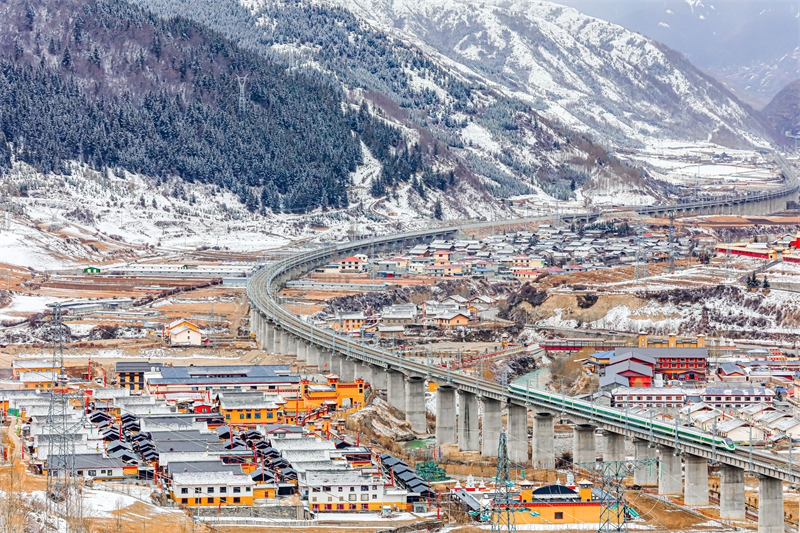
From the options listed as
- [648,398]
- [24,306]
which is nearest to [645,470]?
[648,398]

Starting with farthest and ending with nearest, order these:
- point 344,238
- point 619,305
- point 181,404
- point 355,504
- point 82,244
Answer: point 344,238 → point 82,244 → point 619,305 → point 181,404 → point 355,504

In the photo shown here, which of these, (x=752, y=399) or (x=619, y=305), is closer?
(x=752, y=399)

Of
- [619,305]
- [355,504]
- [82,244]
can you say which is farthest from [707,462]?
[82,244]

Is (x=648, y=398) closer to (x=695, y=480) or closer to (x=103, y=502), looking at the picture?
(x=695, y=480)

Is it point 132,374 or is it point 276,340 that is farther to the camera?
point 276,340

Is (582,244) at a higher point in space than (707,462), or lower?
higher

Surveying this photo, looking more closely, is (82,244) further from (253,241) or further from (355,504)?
(355,504)

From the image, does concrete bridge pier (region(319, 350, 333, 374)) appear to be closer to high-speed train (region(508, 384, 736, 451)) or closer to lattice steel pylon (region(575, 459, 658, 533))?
high-speed train (region(508, 384, 736, 451))
